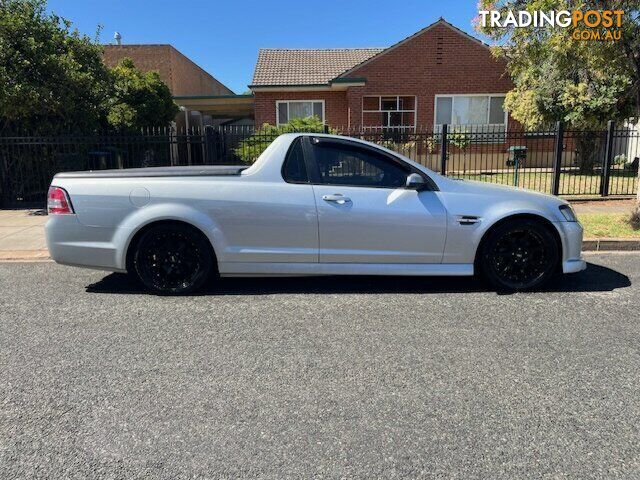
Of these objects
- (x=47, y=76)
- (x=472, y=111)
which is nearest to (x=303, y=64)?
(x=472, y=111)

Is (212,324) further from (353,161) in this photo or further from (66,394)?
(353,161)

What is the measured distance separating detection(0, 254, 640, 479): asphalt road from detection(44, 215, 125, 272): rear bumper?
1.29 ft

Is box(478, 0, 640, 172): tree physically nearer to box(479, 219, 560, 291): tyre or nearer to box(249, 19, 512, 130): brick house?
box(249, 19, 512, 130): brick house

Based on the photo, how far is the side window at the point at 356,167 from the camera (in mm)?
5215

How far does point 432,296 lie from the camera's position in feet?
17.2

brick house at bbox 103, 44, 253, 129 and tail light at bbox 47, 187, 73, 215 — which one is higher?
brick house at bbox 103, 44, 253, 129

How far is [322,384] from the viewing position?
11.1 feet

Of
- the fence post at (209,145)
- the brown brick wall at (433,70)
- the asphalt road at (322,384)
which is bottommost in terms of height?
the asphalt road at (322,384)

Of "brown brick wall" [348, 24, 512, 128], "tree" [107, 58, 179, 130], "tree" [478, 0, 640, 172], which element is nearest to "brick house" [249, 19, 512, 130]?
"brown brick wall" [348, 24, 512, 128]

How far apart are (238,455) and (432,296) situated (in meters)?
3.06

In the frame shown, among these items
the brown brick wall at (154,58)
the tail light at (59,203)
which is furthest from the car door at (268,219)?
the brown brick wall at (154,58)

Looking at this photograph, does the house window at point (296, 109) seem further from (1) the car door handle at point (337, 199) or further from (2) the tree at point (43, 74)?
(1) the car door handle at point (337, 199)

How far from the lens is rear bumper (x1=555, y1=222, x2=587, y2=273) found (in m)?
5.21

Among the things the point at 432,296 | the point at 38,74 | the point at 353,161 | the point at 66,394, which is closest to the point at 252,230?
the point at 353,161
